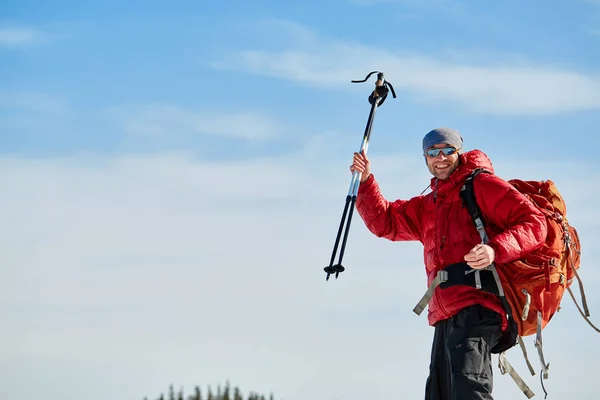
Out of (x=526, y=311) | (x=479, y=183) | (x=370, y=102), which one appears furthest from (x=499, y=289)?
(x=370, y=102)

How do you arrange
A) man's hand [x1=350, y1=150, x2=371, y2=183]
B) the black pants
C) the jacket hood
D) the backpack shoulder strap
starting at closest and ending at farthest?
the black pants < the backpack shoulder strap < the jacket hood < man's hand [x1=350, y1=150, x2=371, y2=183]

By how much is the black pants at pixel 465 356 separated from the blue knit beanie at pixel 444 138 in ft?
4.87

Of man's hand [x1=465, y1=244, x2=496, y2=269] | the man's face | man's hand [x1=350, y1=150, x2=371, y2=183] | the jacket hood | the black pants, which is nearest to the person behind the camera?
man's hand [x1=465, y1=244, x2=496, y2=269]

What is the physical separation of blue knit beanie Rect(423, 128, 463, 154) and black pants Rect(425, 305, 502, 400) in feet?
4.87

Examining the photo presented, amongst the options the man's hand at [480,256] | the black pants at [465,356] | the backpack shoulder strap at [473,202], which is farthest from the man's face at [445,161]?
the black pants at [465,356]

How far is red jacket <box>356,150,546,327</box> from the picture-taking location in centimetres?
715

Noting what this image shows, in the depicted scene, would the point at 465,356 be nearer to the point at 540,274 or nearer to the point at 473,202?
the point at 540,274

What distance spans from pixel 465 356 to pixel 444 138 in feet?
6.29

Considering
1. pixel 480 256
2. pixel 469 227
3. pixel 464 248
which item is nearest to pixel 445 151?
pixel 469 227

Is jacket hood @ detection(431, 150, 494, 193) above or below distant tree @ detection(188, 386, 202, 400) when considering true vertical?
above

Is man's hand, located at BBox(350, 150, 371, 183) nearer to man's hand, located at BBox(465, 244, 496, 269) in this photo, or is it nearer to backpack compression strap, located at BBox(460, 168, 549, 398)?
backpack compression strap, located at BBox(460, 168, 549, 398)

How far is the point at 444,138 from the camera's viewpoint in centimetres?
789

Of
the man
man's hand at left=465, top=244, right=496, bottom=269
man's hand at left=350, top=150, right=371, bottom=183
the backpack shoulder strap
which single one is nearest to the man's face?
the man

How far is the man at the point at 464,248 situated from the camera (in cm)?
710
